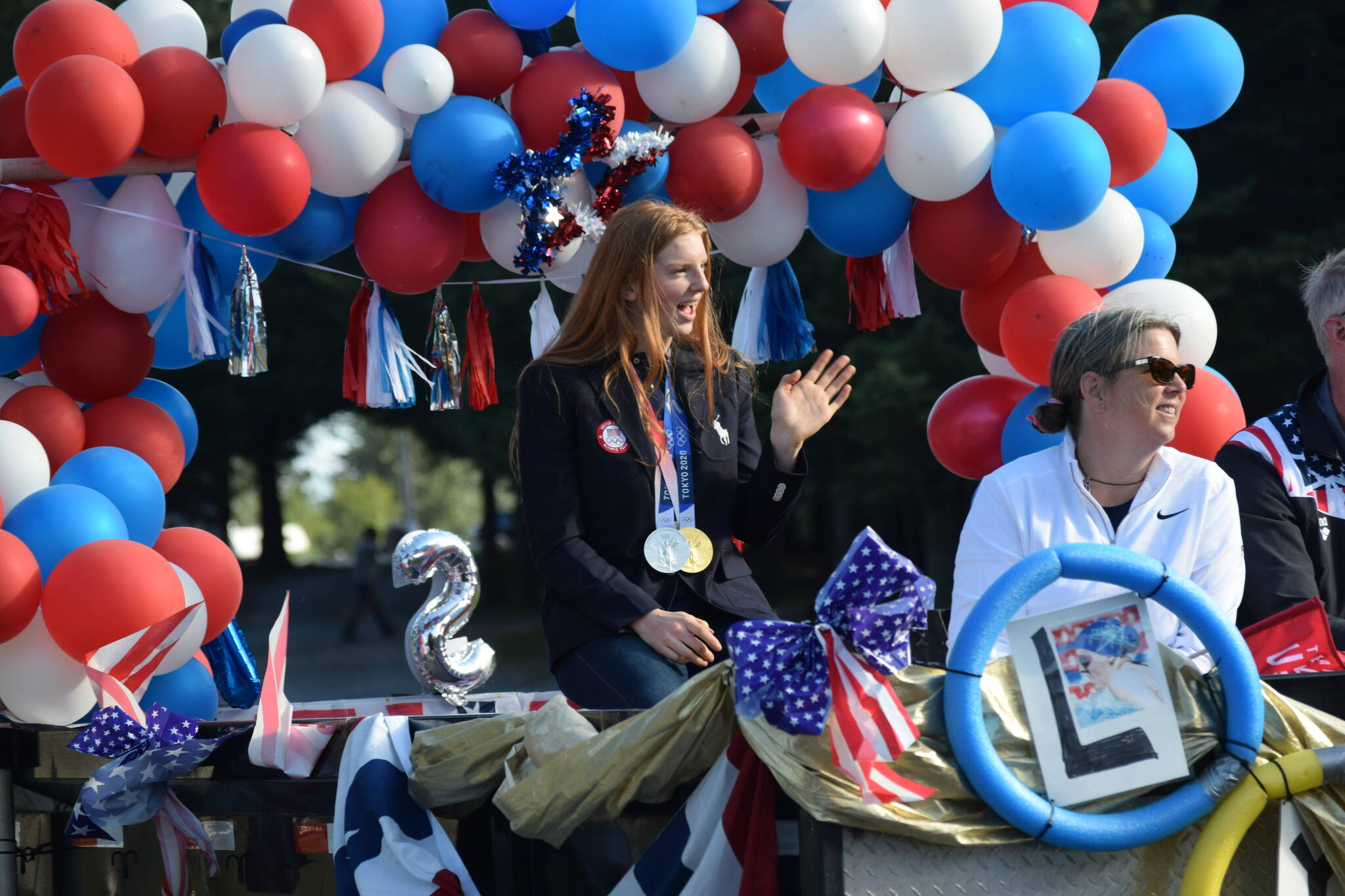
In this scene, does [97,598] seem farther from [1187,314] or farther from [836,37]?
[1187,314]

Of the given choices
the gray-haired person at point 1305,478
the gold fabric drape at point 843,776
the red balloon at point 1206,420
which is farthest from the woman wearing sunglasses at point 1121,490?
the red balloon at point 1206,420

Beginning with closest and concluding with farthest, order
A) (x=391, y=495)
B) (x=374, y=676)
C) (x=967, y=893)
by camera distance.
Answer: (x=967, y=893) < (x=374, y=676) < (x=391, y=495)

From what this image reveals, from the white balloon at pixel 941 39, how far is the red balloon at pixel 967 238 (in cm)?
35

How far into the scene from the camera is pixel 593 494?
292 cm

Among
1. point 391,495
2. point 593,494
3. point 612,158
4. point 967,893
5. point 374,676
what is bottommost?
point 391,495

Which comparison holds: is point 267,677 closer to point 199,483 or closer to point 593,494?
point 593,494

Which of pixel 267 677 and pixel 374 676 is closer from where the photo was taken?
pixel 267 677

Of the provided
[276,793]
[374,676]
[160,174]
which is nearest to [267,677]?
[276,793]

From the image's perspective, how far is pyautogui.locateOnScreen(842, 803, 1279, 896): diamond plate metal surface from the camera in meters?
1.93

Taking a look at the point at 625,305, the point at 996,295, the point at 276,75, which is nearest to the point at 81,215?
the point at 276,75

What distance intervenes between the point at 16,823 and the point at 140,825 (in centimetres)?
28

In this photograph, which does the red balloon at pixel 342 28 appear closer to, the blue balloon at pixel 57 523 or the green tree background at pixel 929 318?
the blue balloon at pixel 57 523

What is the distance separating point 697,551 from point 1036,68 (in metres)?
1.94

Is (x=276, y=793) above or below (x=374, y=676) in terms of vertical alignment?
above
